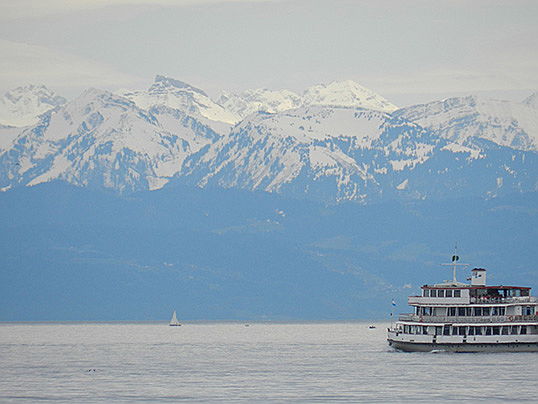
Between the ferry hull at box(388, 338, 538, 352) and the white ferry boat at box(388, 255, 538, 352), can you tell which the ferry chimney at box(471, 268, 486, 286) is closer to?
the white ferry boat at box(388, 255, 538, 352)

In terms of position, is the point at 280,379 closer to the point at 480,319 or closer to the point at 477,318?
the point at 477,318

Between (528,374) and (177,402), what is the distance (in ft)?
127

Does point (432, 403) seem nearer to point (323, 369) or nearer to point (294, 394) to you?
point (294, 394)

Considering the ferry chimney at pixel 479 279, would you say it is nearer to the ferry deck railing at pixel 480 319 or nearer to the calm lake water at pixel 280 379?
the ferry deck railing at pixel 480 319

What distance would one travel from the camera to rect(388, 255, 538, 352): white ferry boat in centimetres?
17338

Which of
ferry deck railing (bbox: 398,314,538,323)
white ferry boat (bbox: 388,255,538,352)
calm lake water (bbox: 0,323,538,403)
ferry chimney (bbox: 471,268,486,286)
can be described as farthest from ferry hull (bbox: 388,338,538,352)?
ferry chimney (bbox: 471,268,486,286)

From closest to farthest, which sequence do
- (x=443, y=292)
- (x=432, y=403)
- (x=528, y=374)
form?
(x=432, y=403), (x=528, y=374), (x=443, y=292)

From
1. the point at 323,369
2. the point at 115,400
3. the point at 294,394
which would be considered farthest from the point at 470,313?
the point at 115,400

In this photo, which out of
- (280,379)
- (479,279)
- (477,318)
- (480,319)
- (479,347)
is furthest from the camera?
(479,279)

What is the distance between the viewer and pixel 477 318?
173 m

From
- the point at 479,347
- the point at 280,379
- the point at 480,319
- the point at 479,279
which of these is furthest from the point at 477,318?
the point at 280,379

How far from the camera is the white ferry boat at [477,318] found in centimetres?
17338

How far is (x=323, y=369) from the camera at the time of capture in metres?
164

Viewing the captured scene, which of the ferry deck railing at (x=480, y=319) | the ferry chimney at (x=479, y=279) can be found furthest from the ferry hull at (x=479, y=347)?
the ferry chimney at (x=479, y=279)
